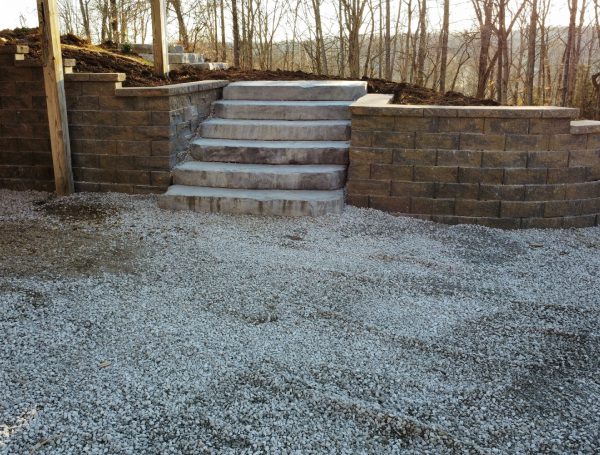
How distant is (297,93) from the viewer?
20.2ft

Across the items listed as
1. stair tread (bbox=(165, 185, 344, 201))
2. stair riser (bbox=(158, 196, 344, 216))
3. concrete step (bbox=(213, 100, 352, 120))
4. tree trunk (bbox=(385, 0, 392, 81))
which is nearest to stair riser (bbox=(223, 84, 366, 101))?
concrete step (bbox=(213, 100, 352, 120))

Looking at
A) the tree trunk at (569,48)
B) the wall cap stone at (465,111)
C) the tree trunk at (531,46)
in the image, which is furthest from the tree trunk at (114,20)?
the tree trunk at (569,48)

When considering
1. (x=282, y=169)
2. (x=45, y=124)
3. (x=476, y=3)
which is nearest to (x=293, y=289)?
(x=282, y=169)

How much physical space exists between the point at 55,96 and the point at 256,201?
79.9 inches

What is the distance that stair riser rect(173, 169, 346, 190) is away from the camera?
5094 mm

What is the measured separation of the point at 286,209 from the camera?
4859 millimetres

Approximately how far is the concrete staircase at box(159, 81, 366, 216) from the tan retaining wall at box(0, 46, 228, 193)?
0.99 feet

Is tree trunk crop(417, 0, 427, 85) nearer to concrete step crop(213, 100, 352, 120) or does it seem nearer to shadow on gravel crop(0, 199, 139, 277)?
concrete step crop(213, 100, 352, 120)

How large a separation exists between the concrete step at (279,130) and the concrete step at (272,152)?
0.08 m

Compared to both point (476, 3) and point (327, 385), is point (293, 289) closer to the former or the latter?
point (327, 385)

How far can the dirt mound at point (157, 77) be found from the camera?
5.93 m

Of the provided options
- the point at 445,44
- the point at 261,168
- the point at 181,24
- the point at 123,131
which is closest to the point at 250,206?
the point at 261,168

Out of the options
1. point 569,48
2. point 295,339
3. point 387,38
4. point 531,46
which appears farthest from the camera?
point 387,38

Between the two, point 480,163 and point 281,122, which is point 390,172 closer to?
point 480,163
